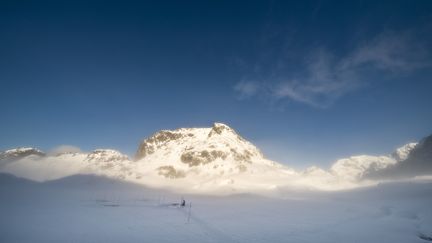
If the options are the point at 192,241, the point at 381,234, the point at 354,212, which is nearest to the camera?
the point at 192,241

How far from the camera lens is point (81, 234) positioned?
3875 cm

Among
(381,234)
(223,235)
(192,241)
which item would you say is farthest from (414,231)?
(192,241)

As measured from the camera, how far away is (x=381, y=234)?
45.2 metres

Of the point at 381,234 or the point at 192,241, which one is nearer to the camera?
the point at 192,241

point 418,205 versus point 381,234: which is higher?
point 418,205

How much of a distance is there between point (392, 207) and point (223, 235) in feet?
172

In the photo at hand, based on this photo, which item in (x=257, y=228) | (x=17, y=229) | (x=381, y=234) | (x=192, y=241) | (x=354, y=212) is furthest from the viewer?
(x=354, y=212)

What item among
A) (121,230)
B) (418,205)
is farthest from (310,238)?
(418,205)

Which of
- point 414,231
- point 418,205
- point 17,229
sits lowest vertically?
point 17,229

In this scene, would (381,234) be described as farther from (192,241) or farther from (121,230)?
(121,230)

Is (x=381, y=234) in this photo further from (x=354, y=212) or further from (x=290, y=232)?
(x=354, y=212)

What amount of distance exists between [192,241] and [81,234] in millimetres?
15145

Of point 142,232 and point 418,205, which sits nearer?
point 142,232

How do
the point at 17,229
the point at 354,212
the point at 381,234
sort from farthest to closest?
the point at 354,212
the point at 381,234
the point at 17,229
